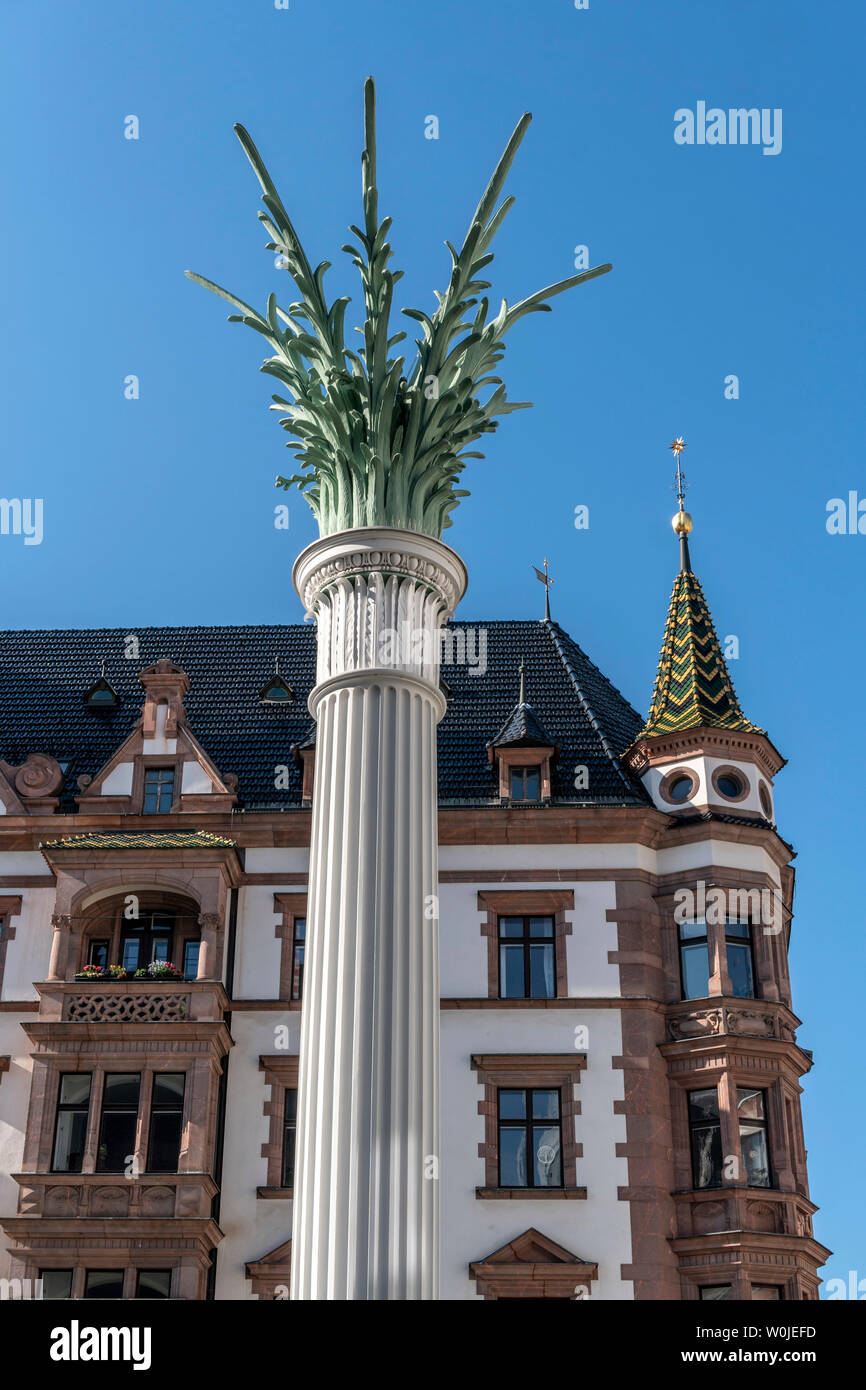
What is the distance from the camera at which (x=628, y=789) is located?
35.2 meters

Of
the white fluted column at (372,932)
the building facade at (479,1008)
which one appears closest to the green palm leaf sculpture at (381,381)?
the white fluted column at (372,932)

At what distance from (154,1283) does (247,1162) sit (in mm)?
2680

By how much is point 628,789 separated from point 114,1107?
11949 mm

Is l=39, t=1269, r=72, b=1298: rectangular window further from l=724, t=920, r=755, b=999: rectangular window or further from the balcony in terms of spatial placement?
l=724, t=920, r=755, b=999: rectangular window

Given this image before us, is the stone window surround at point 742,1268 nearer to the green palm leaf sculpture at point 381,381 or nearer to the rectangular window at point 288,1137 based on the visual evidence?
the rectangular window at point 288,1137

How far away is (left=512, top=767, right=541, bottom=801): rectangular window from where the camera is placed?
117 feet

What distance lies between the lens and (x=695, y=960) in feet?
109

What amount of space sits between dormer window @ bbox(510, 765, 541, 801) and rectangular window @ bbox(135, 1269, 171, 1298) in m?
11.6

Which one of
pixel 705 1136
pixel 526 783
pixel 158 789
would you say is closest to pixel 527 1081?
pixel 705 1136

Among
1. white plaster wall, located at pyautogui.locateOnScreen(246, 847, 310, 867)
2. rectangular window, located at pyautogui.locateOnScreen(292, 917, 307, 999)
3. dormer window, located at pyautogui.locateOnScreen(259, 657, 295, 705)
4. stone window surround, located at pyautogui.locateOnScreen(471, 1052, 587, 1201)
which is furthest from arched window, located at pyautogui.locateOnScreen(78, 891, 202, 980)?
dormer window, located at pyautogui.locateOnScreen(259, 657, 295, 705)

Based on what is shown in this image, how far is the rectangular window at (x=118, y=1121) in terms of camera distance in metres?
31.2

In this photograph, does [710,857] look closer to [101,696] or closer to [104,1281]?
[104,1281]
